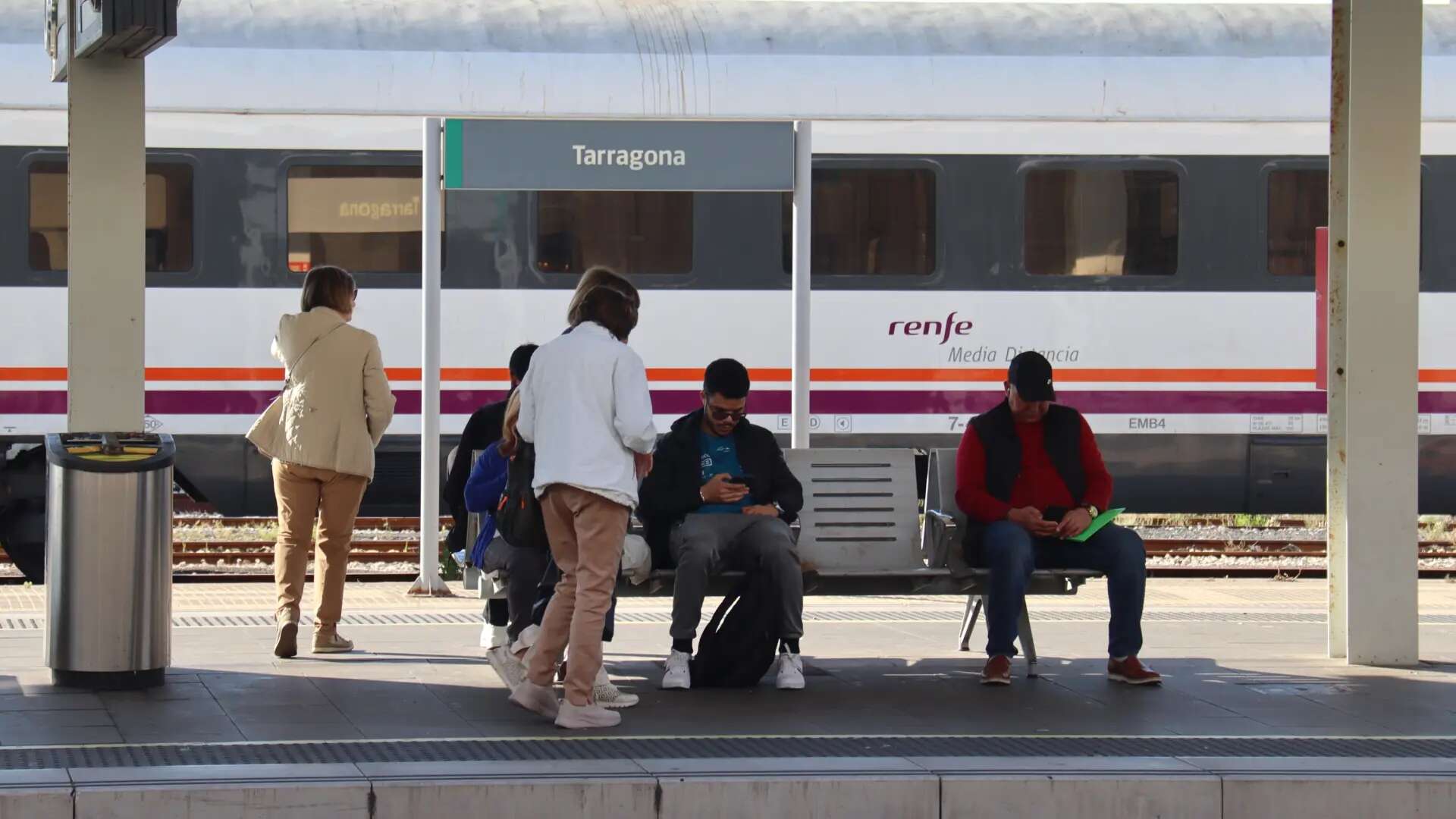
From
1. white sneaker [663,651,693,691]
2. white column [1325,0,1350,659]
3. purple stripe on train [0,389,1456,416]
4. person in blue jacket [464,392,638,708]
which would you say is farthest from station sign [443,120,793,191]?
white sneaker [663,651,693,691]

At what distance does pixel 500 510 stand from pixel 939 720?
1.68 meters

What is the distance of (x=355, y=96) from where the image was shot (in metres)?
12.2

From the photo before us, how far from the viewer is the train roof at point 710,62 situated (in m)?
12.2

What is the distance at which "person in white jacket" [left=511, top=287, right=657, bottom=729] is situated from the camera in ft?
21.0

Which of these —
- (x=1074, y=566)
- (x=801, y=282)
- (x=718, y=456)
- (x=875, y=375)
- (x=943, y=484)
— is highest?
(x=801, y=282)

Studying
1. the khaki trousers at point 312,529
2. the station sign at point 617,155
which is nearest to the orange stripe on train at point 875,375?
the station sign at point 617,155

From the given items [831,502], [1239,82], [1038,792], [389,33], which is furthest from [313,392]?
[1239,82]

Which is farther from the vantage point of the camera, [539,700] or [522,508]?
[522,508]

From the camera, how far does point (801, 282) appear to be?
10.5m

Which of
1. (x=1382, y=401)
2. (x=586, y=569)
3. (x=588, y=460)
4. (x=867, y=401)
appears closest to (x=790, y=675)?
(x=586, y=569)

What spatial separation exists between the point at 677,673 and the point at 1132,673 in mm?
1719

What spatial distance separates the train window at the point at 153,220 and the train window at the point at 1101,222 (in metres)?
5.25

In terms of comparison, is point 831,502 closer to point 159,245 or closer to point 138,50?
point 138,50

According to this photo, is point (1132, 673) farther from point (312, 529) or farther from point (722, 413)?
point (312, 529)
